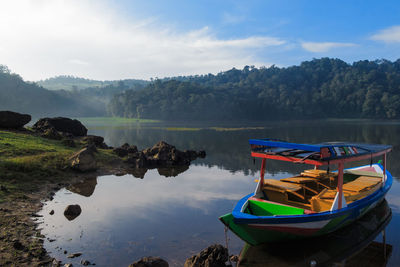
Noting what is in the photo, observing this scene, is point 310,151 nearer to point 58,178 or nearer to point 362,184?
point 362,184

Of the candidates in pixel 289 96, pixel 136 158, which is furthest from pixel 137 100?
pixel 136 158

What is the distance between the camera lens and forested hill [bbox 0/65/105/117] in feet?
498

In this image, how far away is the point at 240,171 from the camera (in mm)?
25406

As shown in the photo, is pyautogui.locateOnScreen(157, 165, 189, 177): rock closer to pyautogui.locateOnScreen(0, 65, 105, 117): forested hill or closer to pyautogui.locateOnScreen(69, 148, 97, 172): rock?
pyautogui.locateOnScreen(69, 148, 97, 172): rock

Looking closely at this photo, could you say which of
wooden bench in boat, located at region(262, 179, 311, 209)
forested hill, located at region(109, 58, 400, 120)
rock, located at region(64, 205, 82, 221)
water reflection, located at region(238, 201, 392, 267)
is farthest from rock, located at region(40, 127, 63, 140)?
forested hill, located at region(109, 58, 400, 120)

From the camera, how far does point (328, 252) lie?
1081cm

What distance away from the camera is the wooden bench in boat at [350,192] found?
A: 1159cm

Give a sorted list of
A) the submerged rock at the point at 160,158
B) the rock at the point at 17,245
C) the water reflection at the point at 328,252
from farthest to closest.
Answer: the submerged rock at the point at 160,158
the water reflection at the point at 328,252
the rock at the point at 17,245

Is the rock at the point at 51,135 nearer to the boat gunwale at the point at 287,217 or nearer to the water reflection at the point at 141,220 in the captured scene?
the water reflection at the point at 141,220

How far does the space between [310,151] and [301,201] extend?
2.32 meters

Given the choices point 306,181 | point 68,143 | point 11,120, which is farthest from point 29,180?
point 11,120

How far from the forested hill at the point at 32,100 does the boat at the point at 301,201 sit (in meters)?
163

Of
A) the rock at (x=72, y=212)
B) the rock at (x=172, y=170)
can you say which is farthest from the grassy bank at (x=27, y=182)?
the rock at (x=172, y=170)

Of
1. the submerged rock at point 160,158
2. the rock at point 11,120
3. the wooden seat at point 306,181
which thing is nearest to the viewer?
the wooden seat at point 306,181
